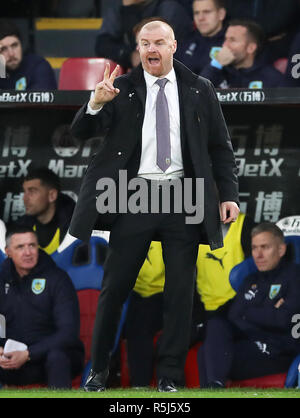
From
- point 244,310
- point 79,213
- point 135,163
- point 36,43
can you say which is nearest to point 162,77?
point 135,163

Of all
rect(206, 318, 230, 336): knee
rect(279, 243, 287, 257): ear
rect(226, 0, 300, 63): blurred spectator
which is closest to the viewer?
rect(206, 318, 230, 336): knee

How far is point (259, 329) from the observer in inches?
271

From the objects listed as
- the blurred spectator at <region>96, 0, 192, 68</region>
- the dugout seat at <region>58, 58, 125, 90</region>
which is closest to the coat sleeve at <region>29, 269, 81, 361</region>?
the dugout seat at <region>58, 58, 125, 90</region>

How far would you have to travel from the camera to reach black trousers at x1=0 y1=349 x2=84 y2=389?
678 cm

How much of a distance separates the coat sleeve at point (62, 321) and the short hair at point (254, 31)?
227 cm

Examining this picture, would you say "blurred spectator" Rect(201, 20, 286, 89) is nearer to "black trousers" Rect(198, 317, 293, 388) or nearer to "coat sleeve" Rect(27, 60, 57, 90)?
"coat sleeve" Rect(27, 60, 57, 90)

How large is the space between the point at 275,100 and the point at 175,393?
8.28 feet

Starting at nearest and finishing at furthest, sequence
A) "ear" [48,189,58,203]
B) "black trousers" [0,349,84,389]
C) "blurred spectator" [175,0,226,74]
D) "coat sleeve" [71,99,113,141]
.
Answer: "coat sleeve" [71,99,113,141], "black trousers" [0,349,84,389], "ear" [48,189,58,203], "blurred spectator" [175,0,226,74]

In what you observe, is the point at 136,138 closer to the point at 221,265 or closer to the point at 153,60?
the point at 153,60

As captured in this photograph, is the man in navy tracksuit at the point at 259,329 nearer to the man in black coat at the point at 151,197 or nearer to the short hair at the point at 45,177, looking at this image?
the short hair at the point at 45,177

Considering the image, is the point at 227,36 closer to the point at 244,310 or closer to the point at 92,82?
the point at 92,82

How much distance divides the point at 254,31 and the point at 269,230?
1.60 metres

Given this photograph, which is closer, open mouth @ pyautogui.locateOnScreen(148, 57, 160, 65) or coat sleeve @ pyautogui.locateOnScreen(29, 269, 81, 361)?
open mouth @ pyautogui.locateOnScreen(148, 57, 160, 65)

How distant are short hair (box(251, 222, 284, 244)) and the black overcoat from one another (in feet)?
6.60
